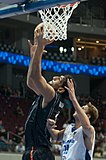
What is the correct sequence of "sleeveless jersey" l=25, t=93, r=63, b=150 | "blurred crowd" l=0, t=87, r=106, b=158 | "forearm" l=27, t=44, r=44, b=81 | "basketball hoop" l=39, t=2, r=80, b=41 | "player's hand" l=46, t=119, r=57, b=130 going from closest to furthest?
1. "forearm" l=27, t=44, r=44, b=81
2. "sleeveless jersey" l=25, t=93, r=63, b=150
3. "player's hand" l=46, t=119, r=57, b=130
4. "basketball hoop" l=39, t=2, r=80, b=41
5. "blurred crowd" l=0, t=87, r=106, b=158

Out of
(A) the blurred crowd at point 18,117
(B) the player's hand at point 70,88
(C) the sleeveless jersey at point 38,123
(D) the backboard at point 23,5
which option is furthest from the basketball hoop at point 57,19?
(A) the blurred crowd at point 18,117

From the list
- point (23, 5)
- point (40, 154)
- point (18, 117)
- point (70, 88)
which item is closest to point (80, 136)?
point (70, 88)

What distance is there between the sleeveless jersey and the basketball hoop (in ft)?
2.85

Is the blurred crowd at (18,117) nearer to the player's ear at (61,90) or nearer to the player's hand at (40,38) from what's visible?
the player's ear at (61,90)

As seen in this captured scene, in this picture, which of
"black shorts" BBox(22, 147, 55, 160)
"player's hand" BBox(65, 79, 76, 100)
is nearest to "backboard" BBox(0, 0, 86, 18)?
"player's hand" BBox(65, 79, 76, 100)

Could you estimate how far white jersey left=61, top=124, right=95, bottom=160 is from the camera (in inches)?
153

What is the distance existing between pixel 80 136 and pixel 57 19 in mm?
1204

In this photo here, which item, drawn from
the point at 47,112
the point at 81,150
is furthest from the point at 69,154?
the point at 47,112

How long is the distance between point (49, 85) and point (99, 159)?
9.54m

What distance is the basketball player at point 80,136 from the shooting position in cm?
380

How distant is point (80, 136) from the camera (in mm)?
3912

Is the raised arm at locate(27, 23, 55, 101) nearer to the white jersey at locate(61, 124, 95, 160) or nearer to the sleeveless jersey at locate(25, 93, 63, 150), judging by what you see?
the sleeveless jersey at locate(25, 93, 63, 150)

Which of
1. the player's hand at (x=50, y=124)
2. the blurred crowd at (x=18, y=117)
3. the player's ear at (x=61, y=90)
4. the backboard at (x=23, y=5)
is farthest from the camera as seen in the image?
the blurred crowd at (x=18, y=117)

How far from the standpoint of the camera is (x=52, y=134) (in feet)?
13.5
